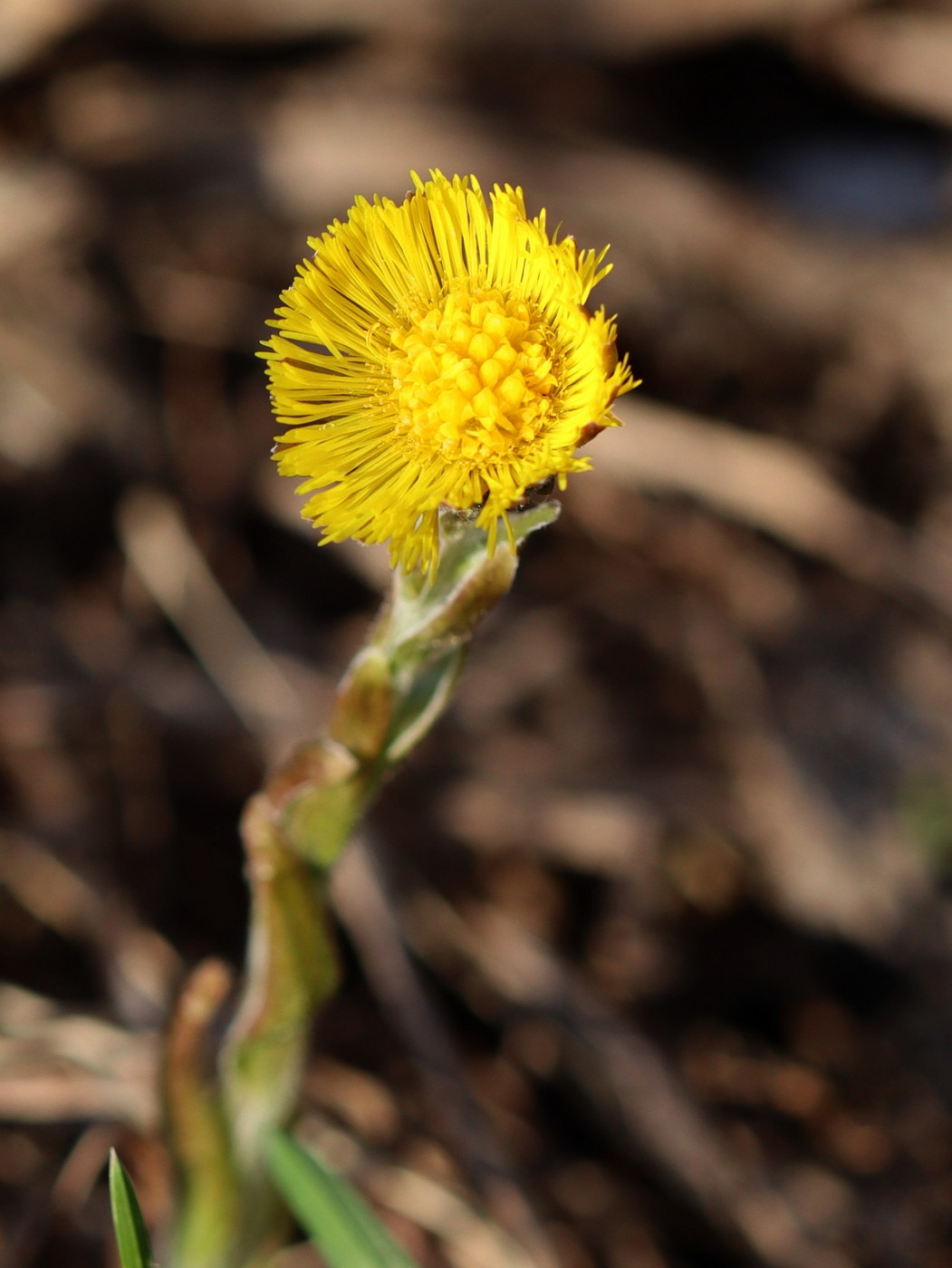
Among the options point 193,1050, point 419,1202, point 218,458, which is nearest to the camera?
point 193,1050

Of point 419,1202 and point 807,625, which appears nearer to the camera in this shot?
point 419,1202

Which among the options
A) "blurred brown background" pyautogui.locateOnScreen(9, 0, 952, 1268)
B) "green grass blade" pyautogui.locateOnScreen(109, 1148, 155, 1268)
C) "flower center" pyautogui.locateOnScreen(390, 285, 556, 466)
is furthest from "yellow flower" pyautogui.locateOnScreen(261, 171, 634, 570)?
"blurred brown background" pyautogui.locateOnScreen(9, 0, 952, 1268)

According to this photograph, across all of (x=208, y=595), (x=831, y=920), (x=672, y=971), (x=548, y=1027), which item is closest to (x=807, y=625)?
(x=831, y=920)

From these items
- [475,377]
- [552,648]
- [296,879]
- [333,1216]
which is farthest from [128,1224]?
[552,648]

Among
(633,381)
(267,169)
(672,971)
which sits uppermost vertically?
(267,169)

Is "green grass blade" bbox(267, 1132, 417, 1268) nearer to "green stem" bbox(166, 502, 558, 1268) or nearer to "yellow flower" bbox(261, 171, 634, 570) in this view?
"green stem" bbox(166, 502, 558, 1268)

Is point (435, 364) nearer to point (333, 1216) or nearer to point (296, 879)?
point (296, 879)

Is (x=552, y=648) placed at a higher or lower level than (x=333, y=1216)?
higher

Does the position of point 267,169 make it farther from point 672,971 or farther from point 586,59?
point 672,971
